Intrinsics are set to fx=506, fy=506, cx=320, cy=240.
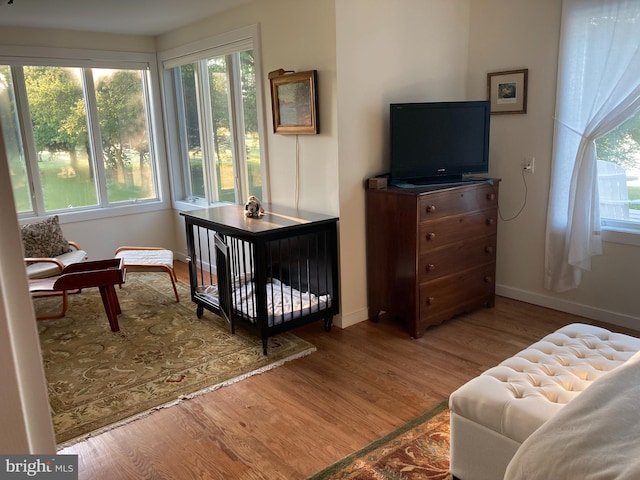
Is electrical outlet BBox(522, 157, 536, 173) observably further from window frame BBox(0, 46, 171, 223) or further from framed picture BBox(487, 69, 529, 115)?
window frame BBox(0, 46, 171, 223)

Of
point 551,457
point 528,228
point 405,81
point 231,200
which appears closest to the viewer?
point 551,457

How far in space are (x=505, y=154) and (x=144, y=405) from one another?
3.07m

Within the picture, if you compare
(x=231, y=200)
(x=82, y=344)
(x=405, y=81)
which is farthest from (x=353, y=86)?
(x=82, y=344)

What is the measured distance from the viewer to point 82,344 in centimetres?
342

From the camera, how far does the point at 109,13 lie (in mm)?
4012

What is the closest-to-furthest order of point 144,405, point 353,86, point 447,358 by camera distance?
→ point 144,405
point 447,358
point 353,86

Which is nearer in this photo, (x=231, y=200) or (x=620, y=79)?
(x=620, y=79)

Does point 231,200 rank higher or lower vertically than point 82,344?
higher

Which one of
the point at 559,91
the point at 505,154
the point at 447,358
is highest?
the point at 559,91

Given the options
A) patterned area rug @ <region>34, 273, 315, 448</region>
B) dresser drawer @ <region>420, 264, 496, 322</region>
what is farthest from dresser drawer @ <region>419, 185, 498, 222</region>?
patterned area rug @ <region>34, 273, 315, 448</region>

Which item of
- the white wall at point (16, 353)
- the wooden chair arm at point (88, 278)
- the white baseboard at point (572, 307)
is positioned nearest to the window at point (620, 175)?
the white baseboard at point (572, 307)

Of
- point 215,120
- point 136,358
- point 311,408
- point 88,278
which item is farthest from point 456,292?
A: point 215,120

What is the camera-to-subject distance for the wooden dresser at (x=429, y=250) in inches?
128

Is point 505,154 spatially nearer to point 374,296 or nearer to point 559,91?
point 559,91
